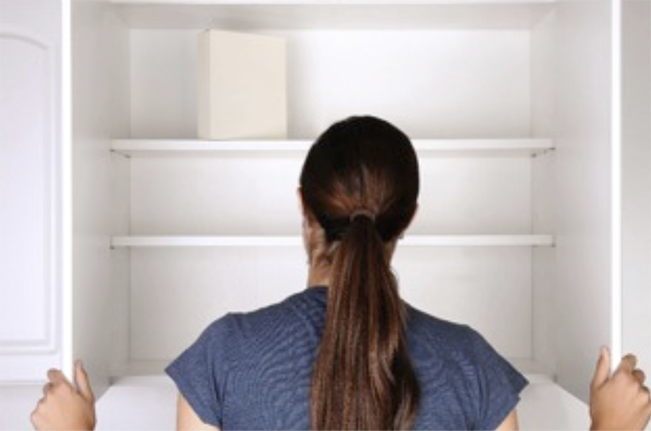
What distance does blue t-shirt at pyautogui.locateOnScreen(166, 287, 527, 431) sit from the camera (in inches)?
45.8

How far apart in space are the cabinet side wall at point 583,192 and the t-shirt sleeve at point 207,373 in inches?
31.4

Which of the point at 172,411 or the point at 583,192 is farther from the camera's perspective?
the point at 172,411

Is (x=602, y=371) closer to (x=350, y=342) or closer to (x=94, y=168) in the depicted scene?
(x=350, y=342)

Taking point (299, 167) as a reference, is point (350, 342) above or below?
below

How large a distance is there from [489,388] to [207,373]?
1.12 ft

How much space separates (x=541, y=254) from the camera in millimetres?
2209

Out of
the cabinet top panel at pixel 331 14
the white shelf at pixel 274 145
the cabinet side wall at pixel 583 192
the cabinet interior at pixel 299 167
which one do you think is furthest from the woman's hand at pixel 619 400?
the cabinet top panel at pixel 331 14

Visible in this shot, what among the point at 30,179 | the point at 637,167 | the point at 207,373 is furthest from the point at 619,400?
the point at 30,179

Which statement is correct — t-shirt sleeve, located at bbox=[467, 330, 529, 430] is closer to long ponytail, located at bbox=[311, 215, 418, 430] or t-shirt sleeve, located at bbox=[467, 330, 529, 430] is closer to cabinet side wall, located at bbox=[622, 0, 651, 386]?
long ponytail, located at bbox=[311, 215, 418, 430]

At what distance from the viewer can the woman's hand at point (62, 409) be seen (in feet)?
4.60

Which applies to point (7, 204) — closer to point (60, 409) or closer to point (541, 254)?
point (60, 409)

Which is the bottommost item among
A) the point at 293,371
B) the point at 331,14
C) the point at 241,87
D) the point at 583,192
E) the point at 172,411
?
the point at 172,411

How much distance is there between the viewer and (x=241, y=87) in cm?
204

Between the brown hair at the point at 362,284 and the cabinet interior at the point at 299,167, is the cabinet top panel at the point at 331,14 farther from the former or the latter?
the brown hair at the point at 362,284
